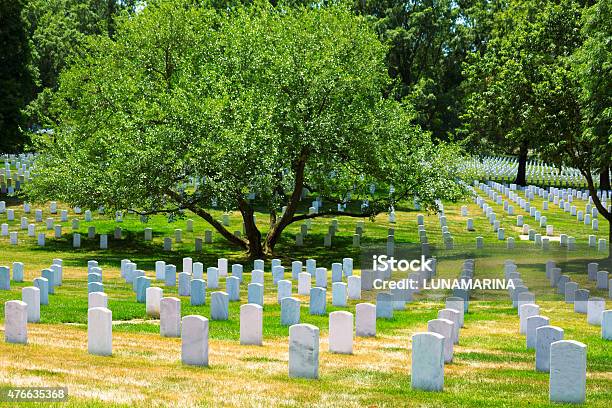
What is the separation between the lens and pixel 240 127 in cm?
3028

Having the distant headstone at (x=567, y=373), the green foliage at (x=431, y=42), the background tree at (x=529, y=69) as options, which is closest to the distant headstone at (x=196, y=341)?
the distant headstone at (x=567, y=373)

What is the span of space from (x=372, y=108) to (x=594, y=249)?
30.9 feet

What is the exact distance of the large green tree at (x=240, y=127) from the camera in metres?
30.1

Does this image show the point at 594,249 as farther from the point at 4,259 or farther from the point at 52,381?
the point at 52,381

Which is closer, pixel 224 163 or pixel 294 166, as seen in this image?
pixel 224 163

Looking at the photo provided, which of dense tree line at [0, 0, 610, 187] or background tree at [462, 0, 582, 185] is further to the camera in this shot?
background tree at [462, 0, 582, 185]

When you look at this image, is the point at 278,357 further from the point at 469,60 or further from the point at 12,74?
the point at 469,60

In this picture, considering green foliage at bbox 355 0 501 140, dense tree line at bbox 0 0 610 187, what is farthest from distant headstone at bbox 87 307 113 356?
green foliage at bbox 355 0 501 140

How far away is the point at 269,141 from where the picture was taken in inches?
1203

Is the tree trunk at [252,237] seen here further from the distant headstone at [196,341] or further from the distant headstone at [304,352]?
the distant headstone at [304,352]

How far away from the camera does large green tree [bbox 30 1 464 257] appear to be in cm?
3006

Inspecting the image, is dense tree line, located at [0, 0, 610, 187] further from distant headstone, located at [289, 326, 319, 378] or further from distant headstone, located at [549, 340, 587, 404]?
distant headstone, located at [289, 326, 319, 378]

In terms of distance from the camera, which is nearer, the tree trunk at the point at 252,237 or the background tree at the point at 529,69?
the background tree at the point at 529,69

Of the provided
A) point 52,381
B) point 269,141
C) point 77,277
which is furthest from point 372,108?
point 52,381
